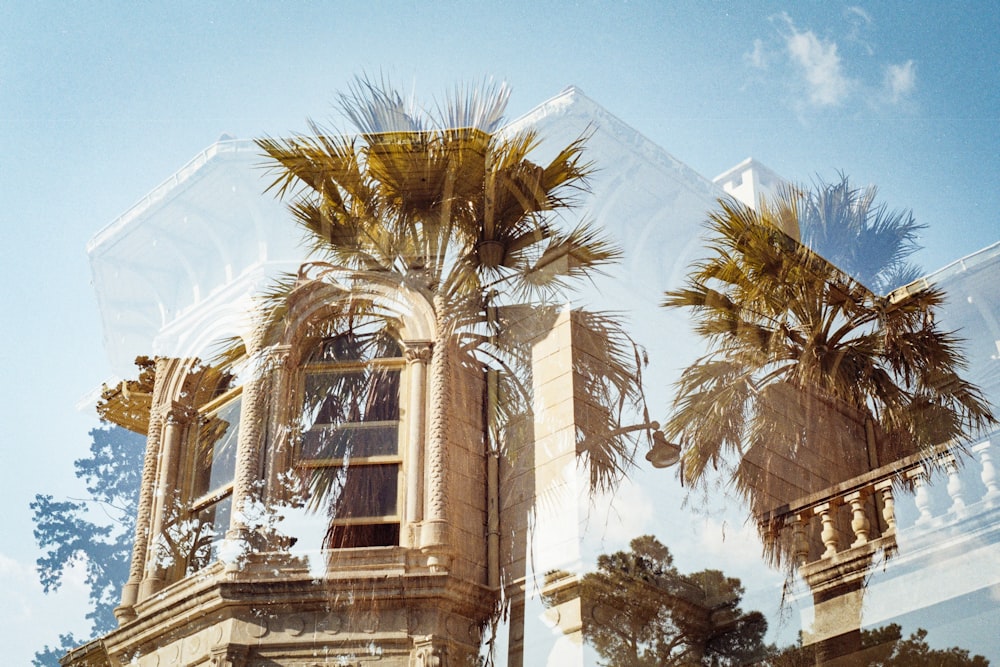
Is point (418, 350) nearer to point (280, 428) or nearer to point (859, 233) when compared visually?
point (280, 428)

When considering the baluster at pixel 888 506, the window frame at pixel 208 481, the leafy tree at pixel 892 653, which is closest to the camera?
the leafy tree at pixel 892 653

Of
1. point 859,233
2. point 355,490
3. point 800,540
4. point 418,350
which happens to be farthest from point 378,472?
point 859,233

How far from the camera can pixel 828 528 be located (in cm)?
700

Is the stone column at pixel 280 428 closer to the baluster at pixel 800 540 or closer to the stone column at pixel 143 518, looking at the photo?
the stone column at pixel 143 518

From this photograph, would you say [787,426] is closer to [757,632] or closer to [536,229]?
[757,632]

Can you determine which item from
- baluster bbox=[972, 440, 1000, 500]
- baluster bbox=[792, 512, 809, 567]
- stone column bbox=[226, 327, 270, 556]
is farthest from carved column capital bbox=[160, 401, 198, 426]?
baluster bbox=[972, 440, 1000, 500]

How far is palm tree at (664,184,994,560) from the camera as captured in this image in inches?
274

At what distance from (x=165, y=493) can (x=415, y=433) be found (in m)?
1.73

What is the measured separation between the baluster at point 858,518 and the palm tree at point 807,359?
0.16m

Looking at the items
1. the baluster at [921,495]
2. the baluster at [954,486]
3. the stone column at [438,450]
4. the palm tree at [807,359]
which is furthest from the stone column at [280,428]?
the baluster at [954,486]

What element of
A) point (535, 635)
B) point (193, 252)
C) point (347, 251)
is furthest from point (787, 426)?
point (193, 252)

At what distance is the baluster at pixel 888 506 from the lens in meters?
6.78

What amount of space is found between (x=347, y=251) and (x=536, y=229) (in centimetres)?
113

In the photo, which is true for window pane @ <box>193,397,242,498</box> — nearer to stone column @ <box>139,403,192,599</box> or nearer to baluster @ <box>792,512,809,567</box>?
stone column @ <box>139,403,192,599</box>
